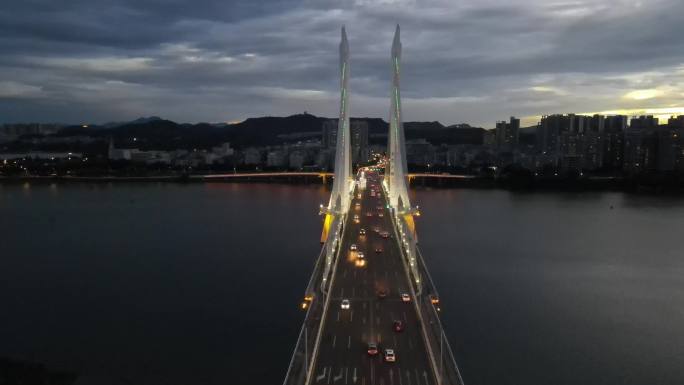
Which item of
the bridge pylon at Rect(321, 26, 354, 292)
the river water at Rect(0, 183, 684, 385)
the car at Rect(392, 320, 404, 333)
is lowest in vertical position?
the river water at Rect(0, 183, 684, 385)

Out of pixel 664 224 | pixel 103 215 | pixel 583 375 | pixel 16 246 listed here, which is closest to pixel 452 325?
pixel 583 375

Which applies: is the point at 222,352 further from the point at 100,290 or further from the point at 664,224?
the point at 664,224

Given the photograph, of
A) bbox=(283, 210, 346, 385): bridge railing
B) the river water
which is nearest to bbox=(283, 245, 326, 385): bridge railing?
bbox=(283, 210, 346, 385): bridge railing

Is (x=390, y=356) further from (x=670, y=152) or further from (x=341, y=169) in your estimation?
(x=670, y=152)

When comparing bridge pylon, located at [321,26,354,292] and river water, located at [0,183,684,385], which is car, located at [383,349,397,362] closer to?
river water, located at [0,183,684,385]

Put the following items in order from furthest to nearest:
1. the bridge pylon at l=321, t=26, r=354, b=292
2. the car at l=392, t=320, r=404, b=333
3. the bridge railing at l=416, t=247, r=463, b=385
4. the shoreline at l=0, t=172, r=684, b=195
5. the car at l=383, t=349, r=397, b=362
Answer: the shoreline at l=0, t=172, r=684, b=195 < the bridge pylon at l=321, t=26, r=354, b=292 < the car at l=392, t=320, r=404, b=333 < the car at l=383, t=349, r=397, b=362 < the bridge railing at l=416, t=247, r=463, b=385

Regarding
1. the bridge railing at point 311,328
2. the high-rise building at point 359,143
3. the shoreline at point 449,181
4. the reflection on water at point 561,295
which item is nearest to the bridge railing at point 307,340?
the bridge railing at point 311,328

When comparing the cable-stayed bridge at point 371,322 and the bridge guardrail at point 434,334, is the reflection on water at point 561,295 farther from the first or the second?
the cable-stayed bridge at point 371,322
